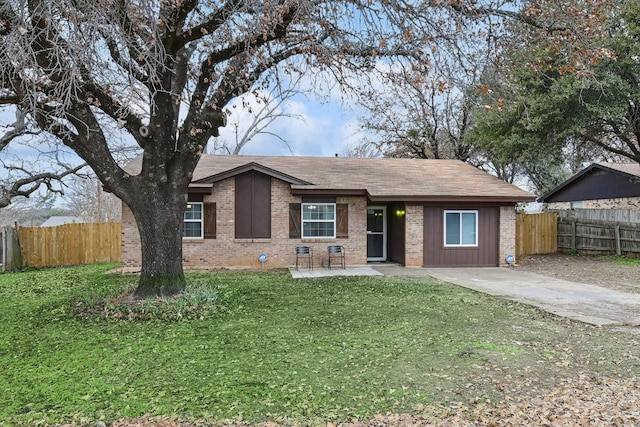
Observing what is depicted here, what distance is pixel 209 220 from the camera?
13.2 meters

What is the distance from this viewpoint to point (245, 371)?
454cm

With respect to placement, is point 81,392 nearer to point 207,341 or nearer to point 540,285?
point 207,341

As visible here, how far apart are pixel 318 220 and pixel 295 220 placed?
0.75 meters

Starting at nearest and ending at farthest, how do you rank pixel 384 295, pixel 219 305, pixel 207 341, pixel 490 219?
pixel 207 341
pixel 219 305
pixel 384 295
pixel 490 219

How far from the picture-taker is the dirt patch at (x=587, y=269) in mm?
10795

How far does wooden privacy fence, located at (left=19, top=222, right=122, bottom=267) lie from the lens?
15.2 metres

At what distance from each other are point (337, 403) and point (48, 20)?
195 inches

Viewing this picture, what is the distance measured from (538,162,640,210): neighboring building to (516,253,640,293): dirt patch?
507 centimetres

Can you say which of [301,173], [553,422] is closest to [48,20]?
[553,422]

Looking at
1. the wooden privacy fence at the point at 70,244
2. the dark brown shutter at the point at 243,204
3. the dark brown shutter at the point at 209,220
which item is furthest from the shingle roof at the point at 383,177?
the wooden privacy fence at the point at 70,244

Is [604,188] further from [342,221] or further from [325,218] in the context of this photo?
[325,218]

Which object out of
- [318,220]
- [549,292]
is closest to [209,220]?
[318,220]

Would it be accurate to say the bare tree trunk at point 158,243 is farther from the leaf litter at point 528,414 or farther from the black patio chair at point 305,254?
the black patio chair at point 305,254

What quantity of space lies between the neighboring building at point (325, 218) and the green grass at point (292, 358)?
5.16 meters
